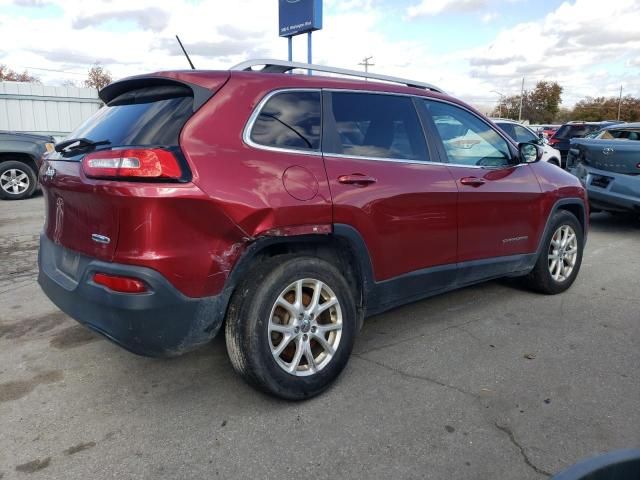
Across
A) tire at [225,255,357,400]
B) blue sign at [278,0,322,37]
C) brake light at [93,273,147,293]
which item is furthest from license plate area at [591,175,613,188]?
blue sign at [278,0,322,37]

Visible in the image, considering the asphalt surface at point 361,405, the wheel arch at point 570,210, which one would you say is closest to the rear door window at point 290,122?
the asphalt surface at point 361,405

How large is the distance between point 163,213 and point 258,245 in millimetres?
528

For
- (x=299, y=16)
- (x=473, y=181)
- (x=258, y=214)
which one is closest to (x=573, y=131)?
(x=299, y=16)

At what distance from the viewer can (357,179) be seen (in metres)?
3.22

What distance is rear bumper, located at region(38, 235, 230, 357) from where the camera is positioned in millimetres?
2562

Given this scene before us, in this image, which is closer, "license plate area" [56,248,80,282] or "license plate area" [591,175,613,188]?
"license plate area" [56,248,80,282]

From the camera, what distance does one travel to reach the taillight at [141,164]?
2.55m

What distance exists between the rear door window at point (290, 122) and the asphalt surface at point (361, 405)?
144 centimetres

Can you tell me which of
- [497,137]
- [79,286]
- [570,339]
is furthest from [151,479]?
[497,137]

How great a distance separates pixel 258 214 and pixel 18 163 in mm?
9621

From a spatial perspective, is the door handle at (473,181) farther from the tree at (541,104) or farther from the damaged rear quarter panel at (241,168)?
the tree at (541,104)

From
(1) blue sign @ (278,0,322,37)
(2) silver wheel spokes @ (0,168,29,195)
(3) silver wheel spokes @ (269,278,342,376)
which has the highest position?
(1) blue sign @ (278,0,322,37)

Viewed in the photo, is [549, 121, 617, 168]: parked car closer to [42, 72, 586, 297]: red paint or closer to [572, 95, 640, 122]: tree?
[42, 72, 586, 297]: red paint

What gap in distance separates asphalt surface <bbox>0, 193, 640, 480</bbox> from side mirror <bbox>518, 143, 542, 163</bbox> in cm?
127
